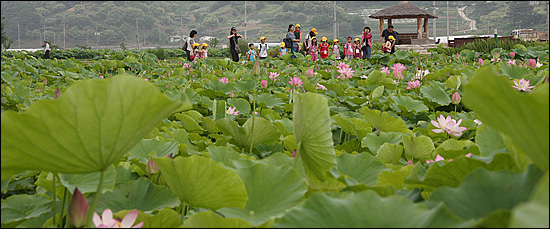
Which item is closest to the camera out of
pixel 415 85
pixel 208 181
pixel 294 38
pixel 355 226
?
pixel 355 226

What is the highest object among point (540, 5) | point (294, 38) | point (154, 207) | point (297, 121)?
point (540, 5)

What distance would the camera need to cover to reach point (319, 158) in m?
0.73

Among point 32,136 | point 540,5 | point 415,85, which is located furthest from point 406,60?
point 540,5

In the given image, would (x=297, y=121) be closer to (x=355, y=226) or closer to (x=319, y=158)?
(x=319, y=158)

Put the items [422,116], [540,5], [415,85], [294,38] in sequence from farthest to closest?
[540,5]
[294,38]
[415,85]
[422,116]

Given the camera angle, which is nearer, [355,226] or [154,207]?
[355,226]

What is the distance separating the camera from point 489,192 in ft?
1.50

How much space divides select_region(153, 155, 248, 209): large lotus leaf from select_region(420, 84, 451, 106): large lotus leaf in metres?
2.00

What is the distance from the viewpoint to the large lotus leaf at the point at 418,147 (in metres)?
1.17

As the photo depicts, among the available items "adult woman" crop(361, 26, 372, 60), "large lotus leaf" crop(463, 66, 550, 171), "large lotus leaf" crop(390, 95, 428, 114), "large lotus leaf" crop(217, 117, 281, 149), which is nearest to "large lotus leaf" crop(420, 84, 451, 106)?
"large lotus leaf" crop(390, 95, 428, 114)

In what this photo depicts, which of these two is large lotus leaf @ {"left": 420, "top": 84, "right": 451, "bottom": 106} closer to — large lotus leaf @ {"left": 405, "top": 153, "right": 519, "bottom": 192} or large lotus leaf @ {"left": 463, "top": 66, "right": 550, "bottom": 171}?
large lotus leaf @ {"left": 405, "top": 153, "right": 519, "bottom": 192}

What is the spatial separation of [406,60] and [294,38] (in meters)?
4.23

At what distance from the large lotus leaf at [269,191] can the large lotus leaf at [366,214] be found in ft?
0.58

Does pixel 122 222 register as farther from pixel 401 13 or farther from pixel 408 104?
pixel 401 13
